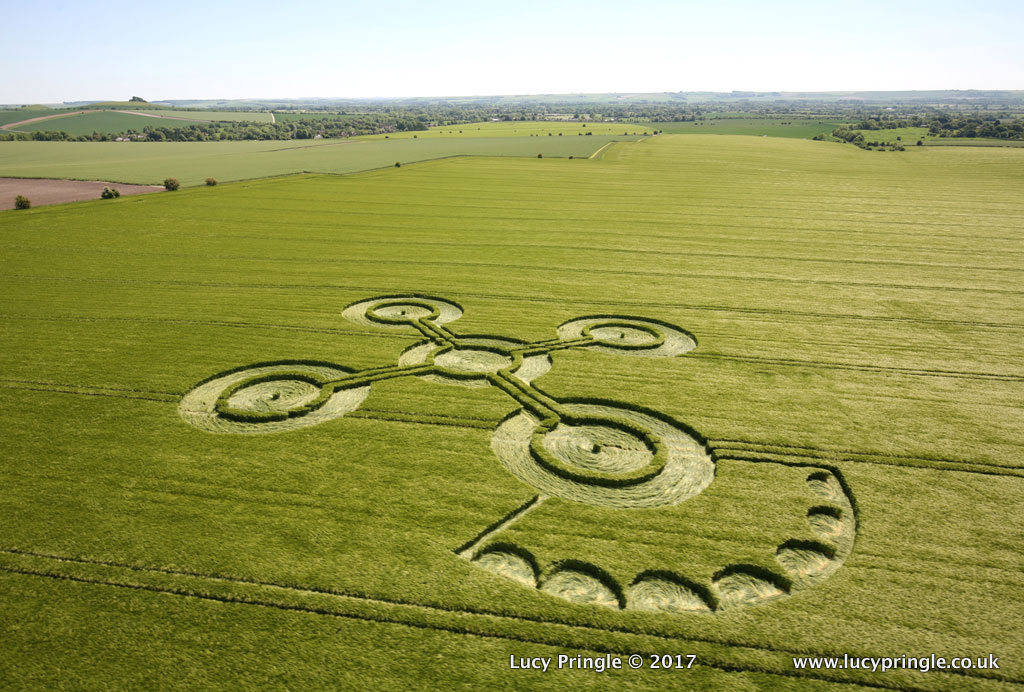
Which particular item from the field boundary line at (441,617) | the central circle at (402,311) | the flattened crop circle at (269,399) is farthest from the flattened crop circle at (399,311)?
the field boundary line at (441,617)

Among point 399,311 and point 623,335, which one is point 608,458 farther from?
point 399,311

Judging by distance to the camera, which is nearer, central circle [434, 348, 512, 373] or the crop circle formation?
the crop circle formation

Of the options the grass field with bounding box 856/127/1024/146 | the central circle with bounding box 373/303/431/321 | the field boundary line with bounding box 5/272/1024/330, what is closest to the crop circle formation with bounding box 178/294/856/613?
the central circle with bounding box 373/303/431/321

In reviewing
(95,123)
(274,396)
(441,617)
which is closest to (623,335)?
(274,396)

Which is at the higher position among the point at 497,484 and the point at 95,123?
the point at 95,123

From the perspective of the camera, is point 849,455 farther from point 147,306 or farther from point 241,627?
point 147,306

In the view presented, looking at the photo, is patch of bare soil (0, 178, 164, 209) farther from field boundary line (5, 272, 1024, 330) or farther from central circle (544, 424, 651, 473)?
central circle (544, 424, 651, 473)
